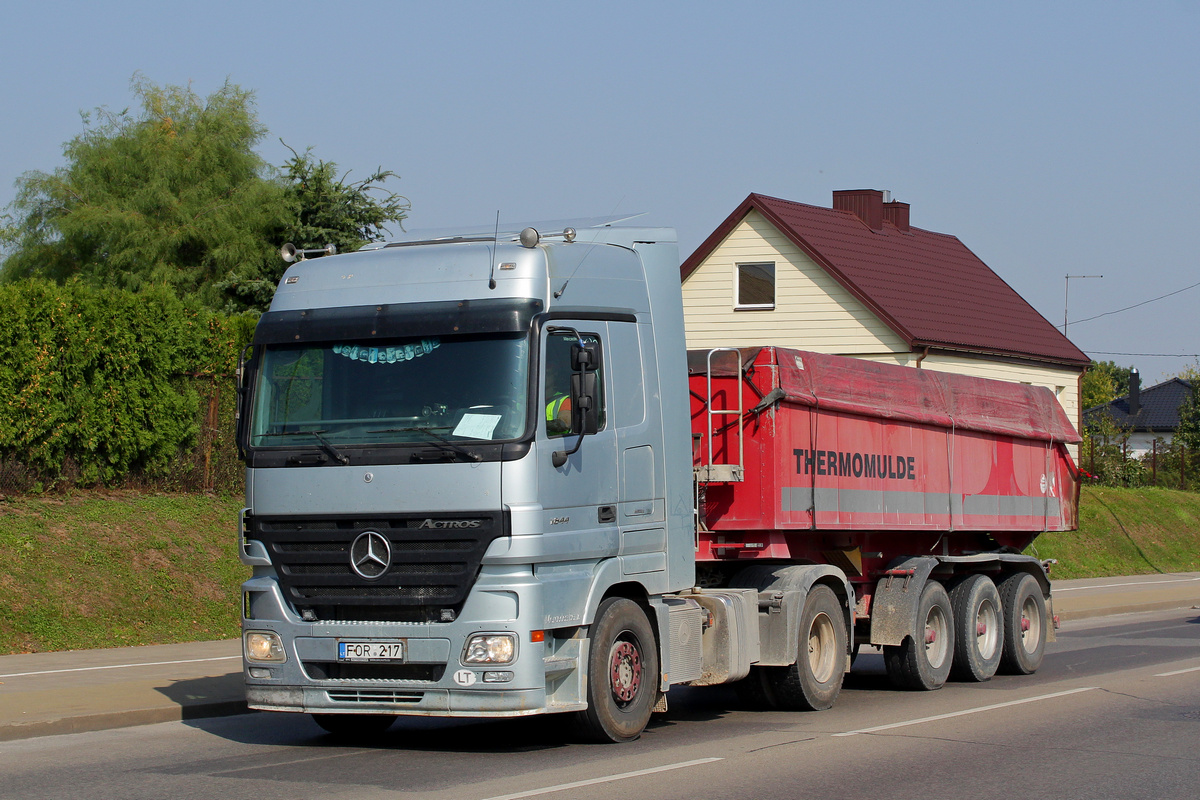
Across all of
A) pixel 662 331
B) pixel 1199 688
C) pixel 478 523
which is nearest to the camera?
pixel 478 523

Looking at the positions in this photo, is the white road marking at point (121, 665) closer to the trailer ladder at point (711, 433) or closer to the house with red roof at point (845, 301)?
the trailer ladder at point (711, 433)

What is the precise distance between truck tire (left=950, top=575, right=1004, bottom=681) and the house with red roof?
1744 cm

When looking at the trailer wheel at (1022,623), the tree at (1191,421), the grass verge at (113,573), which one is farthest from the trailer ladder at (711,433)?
the tree at (1191,421)

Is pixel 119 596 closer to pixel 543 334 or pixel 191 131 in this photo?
pixel 543 334

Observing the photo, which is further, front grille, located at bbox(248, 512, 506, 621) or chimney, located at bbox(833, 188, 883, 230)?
chimney, located at bbox(833, 188, 883, 230)

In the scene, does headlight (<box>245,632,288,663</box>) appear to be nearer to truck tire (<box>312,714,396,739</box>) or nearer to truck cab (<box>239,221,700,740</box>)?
truck cab (<box>239,221,700,740</box>)

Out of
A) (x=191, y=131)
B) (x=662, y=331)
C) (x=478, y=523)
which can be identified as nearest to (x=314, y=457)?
(x=478, y=523)

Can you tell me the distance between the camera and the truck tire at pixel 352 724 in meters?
10.4

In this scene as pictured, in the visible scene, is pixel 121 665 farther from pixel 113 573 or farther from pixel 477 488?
pixel 477 488

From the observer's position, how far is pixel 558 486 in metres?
8.95

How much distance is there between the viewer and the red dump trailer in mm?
11188

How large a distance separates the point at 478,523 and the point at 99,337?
37.8 ft

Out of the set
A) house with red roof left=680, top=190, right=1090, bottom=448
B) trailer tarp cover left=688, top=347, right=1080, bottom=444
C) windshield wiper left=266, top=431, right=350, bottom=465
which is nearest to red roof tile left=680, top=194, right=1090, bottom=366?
house with red roof left=680, top=190, right=1090, bottom=448

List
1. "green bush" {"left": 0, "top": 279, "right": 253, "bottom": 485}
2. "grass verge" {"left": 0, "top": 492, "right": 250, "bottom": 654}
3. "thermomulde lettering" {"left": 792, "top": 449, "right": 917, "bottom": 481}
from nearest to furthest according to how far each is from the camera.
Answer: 1. "thermomulde lettering" {"left": 792, "top": 449, "right": 917, "bottom": 481}
2. "grass verge" {"left": 0, "top": 492, "right": 250, "bottom": 654}
3. "green bush" {"left": 0, "top": 279, "right": 253, "bottom": 485}
